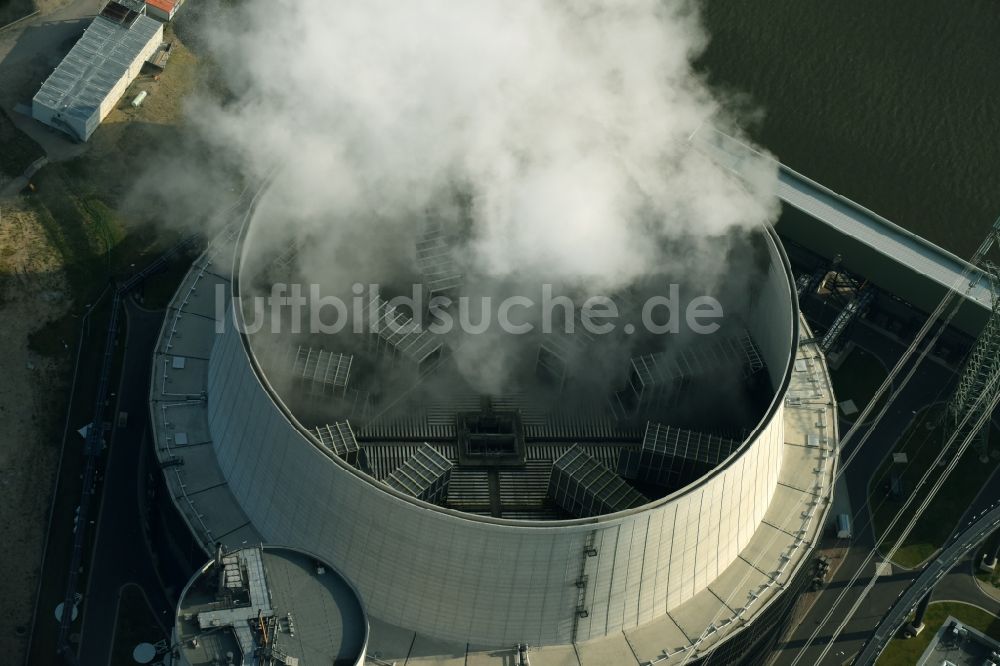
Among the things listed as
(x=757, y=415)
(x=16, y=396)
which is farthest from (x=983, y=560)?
(x=16, y=396)

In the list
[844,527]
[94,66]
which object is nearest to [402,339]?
[844,527]

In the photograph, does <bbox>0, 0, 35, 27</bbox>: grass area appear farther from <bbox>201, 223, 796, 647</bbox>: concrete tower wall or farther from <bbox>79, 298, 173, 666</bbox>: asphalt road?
<bbox>201, 223, 796, 647</bbox>: concrete tower wall

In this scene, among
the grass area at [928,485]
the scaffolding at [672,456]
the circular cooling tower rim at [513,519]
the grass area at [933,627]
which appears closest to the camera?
the circular cooling tower rim at [513,519]

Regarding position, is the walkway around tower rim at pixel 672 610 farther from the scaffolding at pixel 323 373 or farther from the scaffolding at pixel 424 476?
the scaffolding at pixel 424 476

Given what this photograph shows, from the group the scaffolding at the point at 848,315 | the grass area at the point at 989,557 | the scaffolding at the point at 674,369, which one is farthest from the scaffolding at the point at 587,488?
the scaffolding at the point at 848,315

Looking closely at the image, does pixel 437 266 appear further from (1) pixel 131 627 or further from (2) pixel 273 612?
(1) pixel 131 627

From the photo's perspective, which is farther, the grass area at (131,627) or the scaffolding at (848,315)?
the scaffolding at (848,315)
